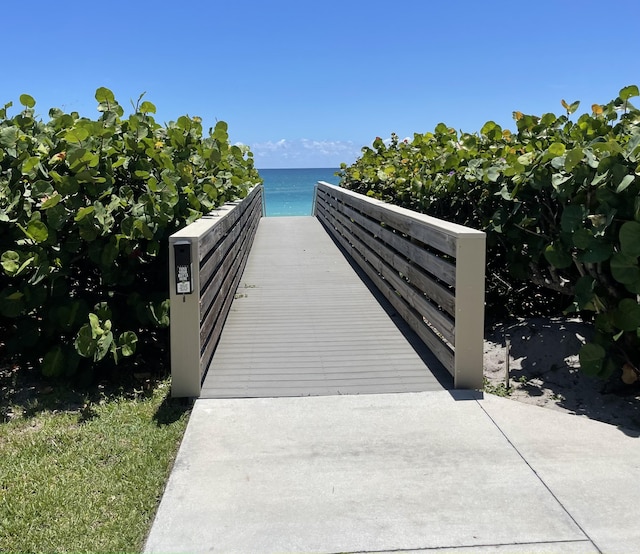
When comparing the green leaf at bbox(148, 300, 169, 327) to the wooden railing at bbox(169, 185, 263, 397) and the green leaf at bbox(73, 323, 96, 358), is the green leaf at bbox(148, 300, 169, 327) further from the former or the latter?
the green leaf at bbox(73, 323, 96, 358)

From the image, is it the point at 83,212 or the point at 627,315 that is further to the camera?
the point at 83,212

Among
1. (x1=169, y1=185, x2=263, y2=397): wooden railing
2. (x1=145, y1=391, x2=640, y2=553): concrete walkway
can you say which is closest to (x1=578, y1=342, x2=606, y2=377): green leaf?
(x1=145, y1=391, x2=640, y2=553): concrete walkway

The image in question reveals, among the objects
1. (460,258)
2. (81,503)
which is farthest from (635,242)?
(81,503)

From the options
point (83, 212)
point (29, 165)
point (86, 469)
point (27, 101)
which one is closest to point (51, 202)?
point (83, 212)

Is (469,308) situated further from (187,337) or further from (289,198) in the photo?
(289,198)

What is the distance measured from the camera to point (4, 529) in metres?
2.77

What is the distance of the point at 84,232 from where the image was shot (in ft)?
14.5

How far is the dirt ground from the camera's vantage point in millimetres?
4336

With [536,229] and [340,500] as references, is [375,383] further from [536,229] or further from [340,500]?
[536,229]

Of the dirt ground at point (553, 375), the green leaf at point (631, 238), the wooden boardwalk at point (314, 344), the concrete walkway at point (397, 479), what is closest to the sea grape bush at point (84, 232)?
the wooden boardwalk at point (314, 344)

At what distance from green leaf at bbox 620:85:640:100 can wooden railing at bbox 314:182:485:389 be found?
1.66 m

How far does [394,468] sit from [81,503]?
1.50 m

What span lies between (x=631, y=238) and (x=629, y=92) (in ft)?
5.55

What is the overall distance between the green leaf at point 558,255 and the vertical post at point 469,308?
2.19 feet
